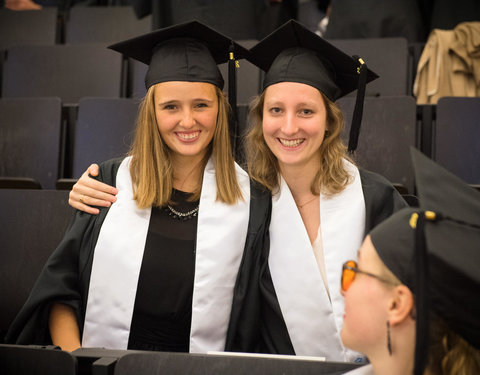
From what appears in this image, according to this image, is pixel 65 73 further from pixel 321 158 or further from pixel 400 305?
pixel 400 305

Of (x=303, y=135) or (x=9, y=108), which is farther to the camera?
(x=9, y=108)

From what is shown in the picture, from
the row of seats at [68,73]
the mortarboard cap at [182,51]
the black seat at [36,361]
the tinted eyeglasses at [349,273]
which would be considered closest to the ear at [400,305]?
the tinted eyeglasses at [349,273]

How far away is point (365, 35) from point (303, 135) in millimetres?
2155

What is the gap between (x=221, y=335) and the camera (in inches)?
87.0

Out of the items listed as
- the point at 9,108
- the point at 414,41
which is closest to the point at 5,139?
the point at 9,108

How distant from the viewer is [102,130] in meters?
3.25

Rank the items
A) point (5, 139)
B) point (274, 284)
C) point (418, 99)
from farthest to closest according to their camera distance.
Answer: point (418, 99)
point (5, 139)
point (274, 284)

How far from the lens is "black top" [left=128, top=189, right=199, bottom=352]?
219 centimetres

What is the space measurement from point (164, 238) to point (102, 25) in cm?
332

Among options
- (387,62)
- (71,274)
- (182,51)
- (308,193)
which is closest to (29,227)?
(71,274)

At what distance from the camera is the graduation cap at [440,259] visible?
43.2 inches

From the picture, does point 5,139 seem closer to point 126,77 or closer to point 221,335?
point 126,77

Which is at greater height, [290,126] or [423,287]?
[290,126]

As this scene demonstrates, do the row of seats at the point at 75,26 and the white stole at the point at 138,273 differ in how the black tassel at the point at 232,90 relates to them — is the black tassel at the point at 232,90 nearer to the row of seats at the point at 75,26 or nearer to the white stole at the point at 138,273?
the white stole at the point at 138,273
